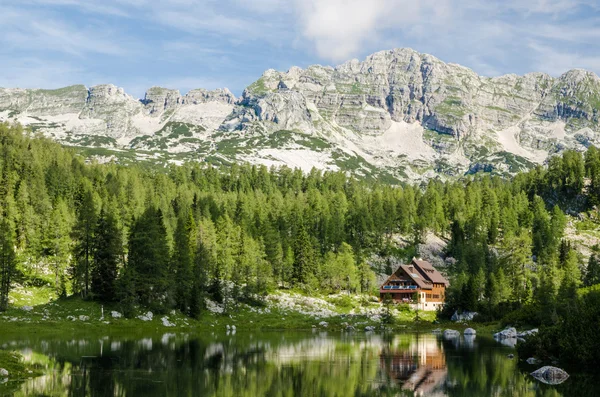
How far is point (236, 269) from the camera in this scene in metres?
115

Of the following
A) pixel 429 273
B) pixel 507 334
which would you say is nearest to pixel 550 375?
pixel 507 334

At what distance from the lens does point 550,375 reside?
47625mm

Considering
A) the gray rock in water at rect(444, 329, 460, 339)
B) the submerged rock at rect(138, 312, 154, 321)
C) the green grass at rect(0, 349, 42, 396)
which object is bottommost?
the gray rock in water at rect(444, 329, 460, 339)

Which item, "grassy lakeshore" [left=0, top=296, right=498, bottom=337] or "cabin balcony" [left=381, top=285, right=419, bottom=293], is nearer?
"grassy lakeshore" [left=0, top=296, right=498, bottom=337]

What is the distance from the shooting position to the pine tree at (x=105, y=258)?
90.9 meters

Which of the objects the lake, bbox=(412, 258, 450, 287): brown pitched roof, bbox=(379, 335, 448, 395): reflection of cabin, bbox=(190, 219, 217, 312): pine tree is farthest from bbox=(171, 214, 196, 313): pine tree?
→ bbox=(412, 258, 450, 287): brown pitched roof

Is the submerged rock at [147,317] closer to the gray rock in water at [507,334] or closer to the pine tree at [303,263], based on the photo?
the pine tree at [303,263]

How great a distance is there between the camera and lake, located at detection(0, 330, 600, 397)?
41.2 m

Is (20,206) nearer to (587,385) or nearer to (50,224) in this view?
(50,224)

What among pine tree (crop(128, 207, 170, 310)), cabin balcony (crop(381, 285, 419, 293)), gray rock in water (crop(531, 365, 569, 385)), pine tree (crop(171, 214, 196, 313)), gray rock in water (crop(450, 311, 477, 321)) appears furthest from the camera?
cabin balcony (crop(381, 285, 419, 293))

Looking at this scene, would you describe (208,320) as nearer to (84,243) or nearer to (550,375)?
(84,243)

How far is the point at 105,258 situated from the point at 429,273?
8309 cm

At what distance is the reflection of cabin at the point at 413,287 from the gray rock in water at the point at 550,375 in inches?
3294

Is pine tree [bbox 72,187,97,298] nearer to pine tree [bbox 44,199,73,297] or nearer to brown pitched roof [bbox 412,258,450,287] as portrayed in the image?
pine tree [bbox 44,199,73,297]
